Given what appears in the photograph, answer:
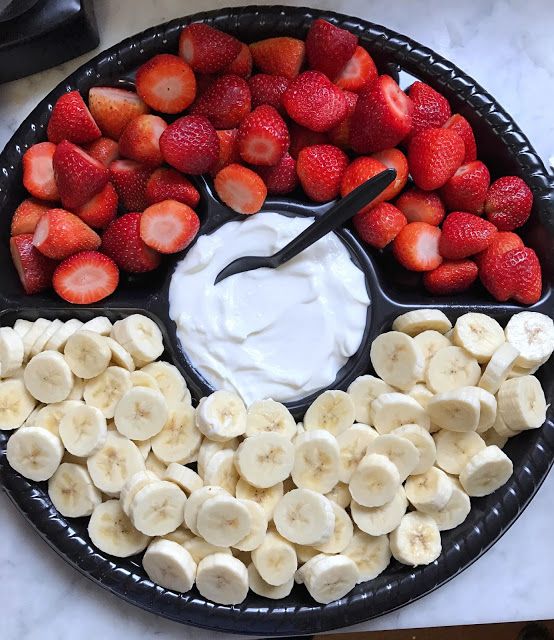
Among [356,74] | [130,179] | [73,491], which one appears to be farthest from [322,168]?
[73,491]

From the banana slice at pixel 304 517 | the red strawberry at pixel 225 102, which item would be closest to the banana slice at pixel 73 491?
the banana slice at pixel 304 517

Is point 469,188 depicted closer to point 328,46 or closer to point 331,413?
point 328,46

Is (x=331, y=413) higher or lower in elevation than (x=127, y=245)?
lower

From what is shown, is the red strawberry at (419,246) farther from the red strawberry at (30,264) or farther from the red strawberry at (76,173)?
the red strawberry at (30,264)

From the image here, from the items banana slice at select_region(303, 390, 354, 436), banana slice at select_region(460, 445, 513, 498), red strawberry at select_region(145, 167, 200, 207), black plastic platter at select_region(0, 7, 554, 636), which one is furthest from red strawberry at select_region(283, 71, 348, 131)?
banana slice at select_region(460, 445, 513, 498)

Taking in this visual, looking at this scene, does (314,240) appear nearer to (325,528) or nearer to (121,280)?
(121,280)

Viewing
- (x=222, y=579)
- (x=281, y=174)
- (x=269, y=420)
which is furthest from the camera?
(x=281, y=174)

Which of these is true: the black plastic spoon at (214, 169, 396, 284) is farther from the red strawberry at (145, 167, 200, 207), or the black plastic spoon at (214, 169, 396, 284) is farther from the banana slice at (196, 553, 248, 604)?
the banana slice at (196, 553, 248, 604)

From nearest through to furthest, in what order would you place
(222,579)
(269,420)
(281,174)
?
(222,579) → (269,420) → (281,174)

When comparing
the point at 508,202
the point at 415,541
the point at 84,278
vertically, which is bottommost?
the point at 415,541
